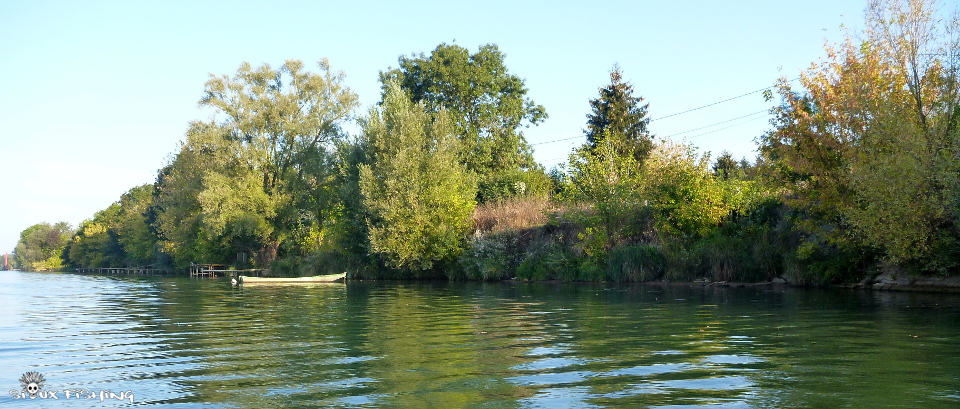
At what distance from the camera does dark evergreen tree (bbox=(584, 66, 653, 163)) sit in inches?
2249

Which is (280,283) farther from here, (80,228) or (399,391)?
(80,228)

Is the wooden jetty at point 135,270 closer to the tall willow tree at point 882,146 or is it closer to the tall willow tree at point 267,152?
the tall willow tree at point 267,152

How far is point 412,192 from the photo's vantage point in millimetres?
44312

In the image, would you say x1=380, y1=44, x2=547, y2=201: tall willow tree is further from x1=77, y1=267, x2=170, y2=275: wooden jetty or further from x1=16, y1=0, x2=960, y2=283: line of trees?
x1=77, y1=267, x2=170, y2=275: wooden jetty

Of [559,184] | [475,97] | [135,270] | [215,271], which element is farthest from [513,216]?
[135,270]

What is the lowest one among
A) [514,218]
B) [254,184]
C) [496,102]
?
[514,218]

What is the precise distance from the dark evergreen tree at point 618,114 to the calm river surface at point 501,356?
36458 millimetres

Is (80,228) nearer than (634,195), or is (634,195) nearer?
(634,195)

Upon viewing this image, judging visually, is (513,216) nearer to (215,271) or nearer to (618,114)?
(618,114)

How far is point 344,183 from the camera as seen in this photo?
163 feet

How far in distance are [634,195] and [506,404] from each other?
105ft

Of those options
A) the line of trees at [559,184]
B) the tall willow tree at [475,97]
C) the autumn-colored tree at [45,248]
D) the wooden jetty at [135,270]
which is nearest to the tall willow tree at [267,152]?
the line of trees at [559,184]

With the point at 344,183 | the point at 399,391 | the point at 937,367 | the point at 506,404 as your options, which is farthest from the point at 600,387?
the point at 344,183

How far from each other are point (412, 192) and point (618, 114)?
66.3ft
